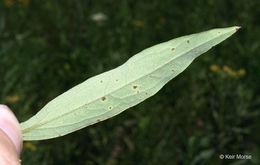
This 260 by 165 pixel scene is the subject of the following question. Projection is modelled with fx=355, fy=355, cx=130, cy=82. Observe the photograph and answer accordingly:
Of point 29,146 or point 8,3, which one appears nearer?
point 29,146

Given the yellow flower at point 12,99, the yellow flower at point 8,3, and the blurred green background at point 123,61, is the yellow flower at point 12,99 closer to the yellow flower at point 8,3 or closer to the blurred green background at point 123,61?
the blurred green background at point 123,61

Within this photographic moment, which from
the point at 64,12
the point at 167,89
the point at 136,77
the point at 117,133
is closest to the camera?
the point at 136,77

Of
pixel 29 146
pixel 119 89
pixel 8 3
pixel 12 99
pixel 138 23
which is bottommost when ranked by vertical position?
pixel 29 146

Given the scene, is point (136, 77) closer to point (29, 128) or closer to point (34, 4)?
point (29, 128)

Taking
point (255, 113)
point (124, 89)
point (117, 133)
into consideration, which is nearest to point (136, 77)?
point (124, 89)

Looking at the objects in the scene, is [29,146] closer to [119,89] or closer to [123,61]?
[123,61]

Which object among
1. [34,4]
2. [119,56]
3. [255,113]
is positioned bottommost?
[255,113]

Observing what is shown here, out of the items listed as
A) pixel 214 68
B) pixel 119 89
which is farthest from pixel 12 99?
pixel 119 89
